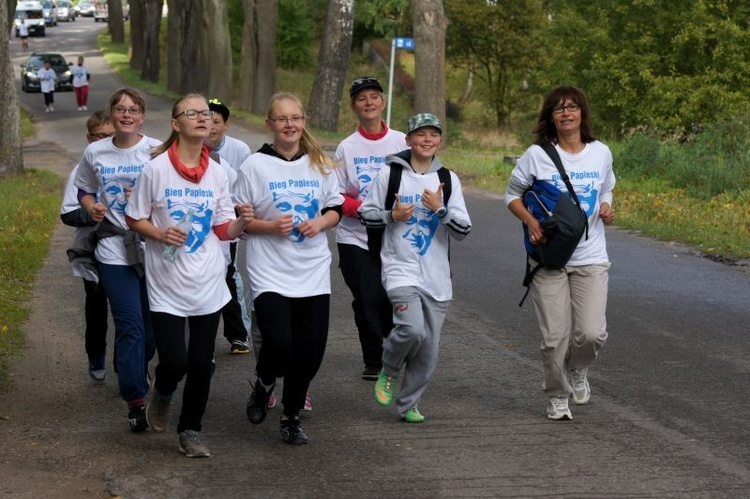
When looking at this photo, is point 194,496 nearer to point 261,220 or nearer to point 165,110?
point 261,220

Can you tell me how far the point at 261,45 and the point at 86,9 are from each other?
87.1 m

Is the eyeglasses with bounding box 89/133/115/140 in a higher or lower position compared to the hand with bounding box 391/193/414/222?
higher

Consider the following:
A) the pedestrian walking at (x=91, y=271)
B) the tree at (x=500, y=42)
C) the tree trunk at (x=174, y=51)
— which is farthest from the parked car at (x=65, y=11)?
the pedestrian walking at (x=91, y=271)

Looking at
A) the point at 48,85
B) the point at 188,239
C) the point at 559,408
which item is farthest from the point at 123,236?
the point at 48,85

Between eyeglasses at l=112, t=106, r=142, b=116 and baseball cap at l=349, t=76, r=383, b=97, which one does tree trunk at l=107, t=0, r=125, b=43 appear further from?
eyeglasses at l=112, t=106, r=142, b=116

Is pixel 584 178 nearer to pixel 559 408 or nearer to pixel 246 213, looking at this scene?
pixel 559 408

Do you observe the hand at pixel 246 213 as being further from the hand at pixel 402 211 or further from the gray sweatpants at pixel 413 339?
the gray sweatpants at pixel 413 339

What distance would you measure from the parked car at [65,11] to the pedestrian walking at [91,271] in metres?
112

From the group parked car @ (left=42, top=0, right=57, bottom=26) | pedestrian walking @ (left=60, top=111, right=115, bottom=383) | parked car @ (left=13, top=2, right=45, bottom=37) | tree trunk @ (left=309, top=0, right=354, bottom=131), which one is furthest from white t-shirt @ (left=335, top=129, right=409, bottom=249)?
parked car @ (left=42, top=0, right=57, bottom=26)

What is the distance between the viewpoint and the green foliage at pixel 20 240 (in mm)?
11078

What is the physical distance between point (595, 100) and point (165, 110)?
625 inches

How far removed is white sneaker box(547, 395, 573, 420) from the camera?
8.01 metres

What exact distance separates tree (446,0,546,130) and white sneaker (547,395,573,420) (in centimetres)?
4413

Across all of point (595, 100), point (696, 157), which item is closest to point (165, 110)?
point (595, 100)
